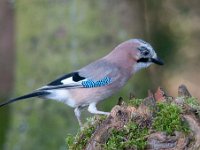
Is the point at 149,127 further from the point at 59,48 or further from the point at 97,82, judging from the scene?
the point at 59,48

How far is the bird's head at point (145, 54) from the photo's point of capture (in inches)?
333

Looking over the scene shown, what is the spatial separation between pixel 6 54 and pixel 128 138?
10.5m

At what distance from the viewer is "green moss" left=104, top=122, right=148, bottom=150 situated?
556 cm

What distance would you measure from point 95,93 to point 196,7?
5.03m

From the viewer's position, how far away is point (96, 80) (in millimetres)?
8539

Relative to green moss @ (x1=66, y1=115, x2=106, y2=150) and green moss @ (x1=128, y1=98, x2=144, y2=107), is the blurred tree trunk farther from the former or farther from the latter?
green moss @ (x1=128, y1=98, x2=144, y2=107)

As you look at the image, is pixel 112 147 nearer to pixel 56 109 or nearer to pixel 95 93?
pixel 95 93

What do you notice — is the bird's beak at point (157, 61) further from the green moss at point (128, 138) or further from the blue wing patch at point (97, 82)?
the green moss at point (128, 138)

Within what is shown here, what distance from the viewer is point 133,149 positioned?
18.2ft

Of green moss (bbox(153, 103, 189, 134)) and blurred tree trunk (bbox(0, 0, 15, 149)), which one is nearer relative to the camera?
green moss (bbox(153, 103, 189, 134))

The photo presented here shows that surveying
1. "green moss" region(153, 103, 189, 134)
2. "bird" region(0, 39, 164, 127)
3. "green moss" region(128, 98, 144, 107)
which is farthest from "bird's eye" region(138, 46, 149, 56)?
"green moss" region(153, 103, 189, 134)

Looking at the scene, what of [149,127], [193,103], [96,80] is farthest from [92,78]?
[149,127]

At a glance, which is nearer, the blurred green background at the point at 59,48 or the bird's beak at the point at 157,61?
the bird's beak at the point at 157,61

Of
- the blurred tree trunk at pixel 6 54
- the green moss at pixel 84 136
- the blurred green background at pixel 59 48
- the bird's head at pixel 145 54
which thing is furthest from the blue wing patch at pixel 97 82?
the blurred tree trunk at pixel 6 54
